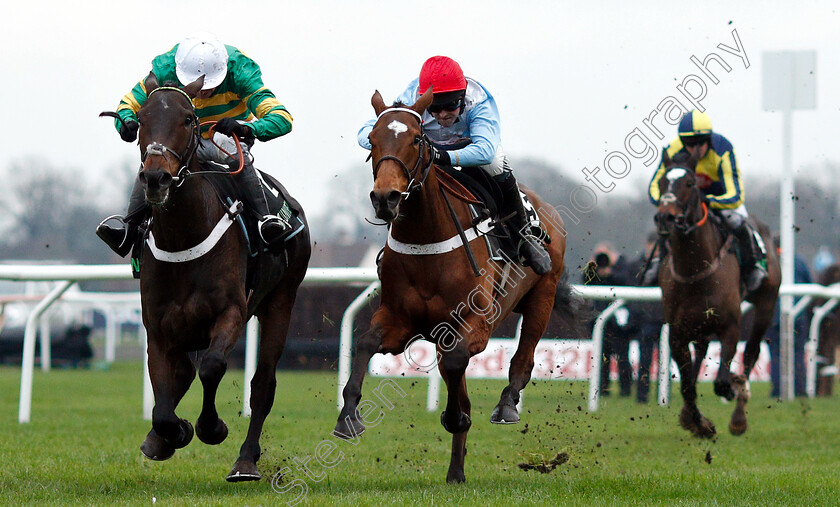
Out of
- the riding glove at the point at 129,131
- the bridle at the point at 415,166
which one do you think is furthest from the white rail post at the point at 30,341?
the bridle at the point at 415,166

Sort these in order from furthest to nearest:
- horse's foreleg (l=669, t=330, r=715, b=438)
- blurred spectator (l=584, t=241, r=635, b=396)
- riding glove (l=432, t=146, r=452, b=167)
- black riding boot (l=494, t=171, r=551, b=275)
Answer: blurred spectator (l=584, t=241, r=635, b=396) → horse's foreleg (l=669, t=330, r=715, b=438) → black riding boot (l=494, t=171, r=551, b=275) → riding glove (l=432, t=146, r=452, b=167)

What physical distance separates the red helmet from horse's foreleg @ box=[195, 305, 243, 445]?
152 centimetres

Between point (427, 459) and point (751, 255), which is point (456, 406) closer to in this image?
point (427, 459)

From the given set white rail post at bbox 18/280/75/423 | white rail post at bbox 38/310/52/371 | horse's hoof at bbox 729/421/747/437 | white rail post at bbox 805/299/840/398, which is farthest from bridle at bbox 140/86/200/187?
white rail post at bbox 38/310/52/371

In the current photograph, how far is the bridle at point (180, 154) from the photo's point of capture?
4742 millimetres

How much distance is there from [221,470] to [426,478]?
47.3 inches

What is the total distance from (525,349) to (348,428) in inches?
67.3

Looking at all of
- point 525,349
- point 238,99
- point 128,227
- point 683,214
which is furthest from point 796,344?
point 128,227

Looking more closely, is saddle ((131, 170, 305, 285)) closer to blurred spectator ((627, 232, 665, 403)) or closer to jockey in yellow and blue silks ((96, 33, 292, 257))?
jockey in yellow and blue silks ((96, 33, 292, 257))

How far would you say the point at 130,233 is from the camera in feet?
18.1

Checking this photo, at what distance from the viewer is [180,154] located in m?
4.92

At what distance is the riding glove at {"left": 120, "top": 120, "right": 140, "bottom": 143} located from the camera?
5.11 metres

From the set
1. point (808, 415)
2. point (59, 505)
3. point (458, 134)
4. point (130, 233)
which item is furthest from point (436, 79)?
point (808, 415)

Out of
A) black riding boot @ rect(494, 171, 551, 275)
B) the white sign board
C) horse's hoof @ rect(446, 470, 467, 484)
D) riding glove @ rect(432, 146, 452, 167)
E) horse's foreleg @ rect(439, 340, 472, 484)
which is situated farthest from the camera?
the white sign board
